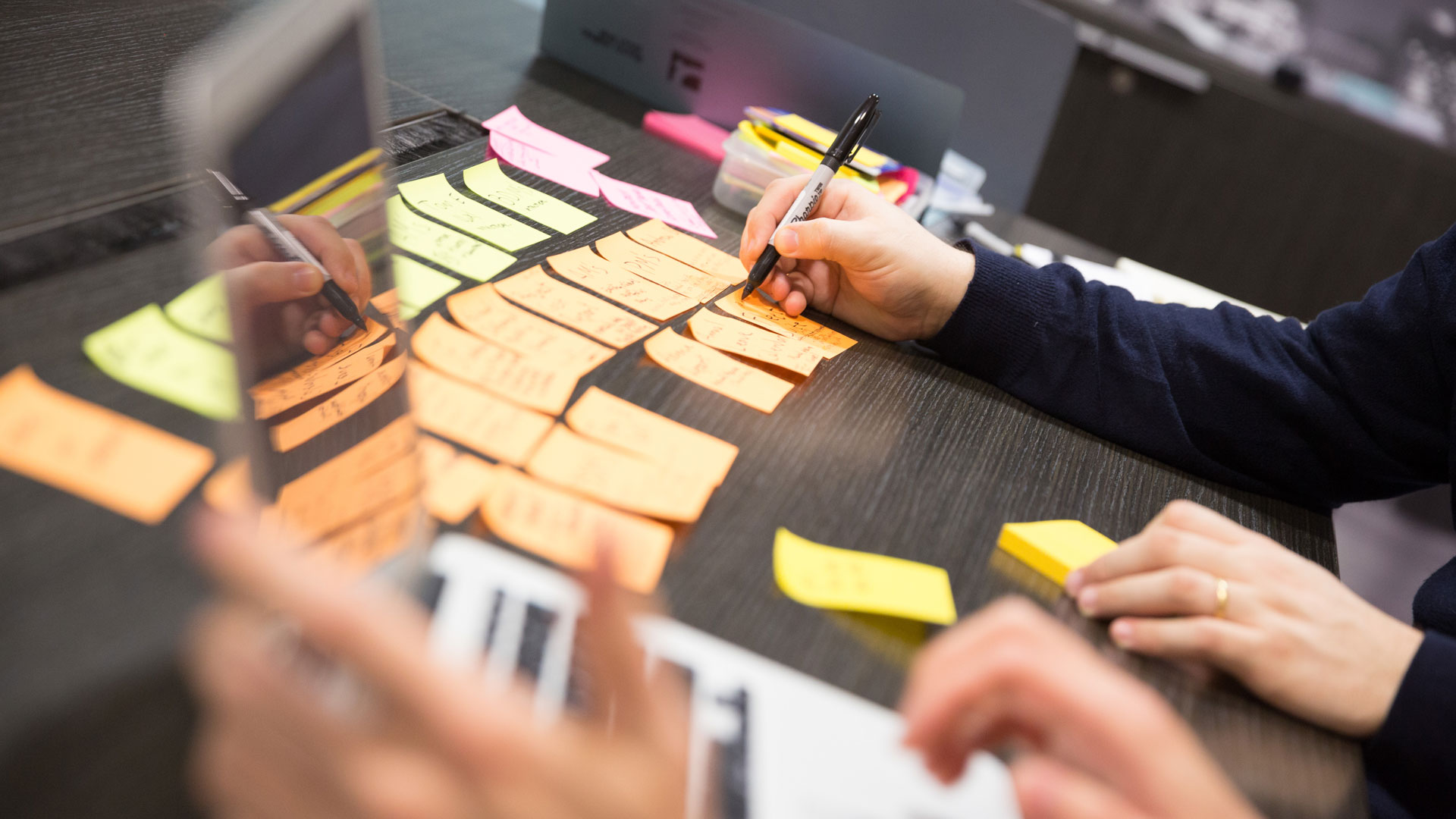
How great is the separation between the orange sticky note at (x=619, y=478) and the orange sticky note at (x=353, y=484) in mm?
107

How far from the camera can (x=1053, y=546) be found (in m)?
0.64

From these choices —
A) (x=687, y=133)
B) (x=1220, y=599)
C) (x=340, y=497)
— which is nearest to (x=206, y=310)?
(x=340, y=497)

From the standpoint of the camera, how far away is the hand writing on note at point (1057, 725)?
387 mm

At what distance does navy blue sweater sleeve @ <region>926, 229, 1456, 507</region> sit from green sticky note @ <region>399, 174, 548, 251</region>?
0.38 meters

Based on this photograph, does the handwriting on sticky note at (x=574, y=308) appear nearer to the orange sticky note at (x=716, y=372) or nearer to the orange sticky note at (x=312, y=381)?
the orange sticky note at (x=716, y=372)

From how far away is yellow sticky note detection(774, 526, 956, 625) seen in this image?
0.54 m

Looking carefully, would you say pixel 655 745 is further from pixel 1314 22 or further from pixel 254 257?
pixel 1314 22

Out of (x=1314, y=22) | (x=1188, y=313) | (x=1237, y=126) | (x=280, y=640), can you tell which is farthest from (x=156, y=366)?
(x=1314, y=22)

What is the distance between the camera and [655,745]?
28cm

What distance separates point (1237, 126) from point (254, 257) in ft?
8.55

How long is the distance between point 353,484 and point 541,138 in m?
0.72

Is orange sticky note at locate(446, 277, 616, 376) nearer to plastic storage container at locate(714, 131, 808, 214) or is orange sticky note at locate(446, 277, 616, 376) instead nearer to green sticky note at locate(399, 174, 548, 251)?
green sticky note at locate(399, 174, 548, 251)

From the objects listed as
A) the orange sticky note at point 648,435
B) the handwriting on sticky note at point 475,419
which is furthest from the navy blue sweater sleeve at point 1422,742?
the handwriting on sticky note at point 475,419

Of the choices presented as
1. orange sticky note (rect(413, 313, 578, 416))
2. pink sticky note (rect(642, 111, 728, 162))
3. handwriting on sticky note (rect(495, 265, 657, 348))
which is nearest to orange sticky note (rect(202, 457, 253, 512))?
orange sticky note (rect(413, 313, 578, 416))
